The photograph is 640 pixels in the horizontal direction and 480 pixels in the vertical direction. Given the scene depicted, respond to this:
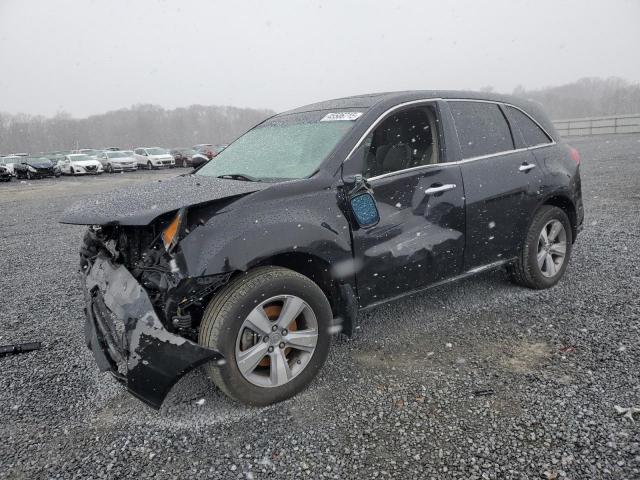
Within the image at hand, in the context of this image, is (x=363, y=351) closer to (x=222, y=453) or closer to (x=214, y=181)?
(x=222, y=453)

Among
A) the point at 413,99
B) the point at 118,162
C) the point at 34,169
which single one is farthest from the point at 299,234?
the point at 118,162

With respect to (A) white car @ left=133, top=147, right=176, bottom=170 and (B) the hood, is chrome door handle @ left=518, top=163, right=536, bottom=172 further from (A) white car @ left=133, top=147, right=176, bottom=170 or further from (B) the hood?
(A) white car @ left=133, top=147, right=176, bottom=170

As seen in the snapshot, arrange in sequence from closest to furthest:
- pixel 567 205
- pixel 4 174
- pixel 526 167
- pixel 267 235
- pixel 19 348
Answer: pixel 267 235 → pixel 19 348 → pixel 526 167 → pixel 567 205 → pixel 4 174

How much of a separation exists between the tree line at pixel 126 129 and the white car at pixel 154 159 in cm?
6622

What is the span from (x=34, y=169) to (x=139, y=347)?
1173 inches

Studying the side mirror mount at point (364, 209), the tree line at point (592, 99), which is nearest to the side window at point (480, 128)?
the side mirror mount at point (364, 209)

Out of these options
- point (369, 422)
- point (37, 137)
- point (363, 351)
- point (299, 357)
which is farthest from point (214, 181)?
point (37, 137)

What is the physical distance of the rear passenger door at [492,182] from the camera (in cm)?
354

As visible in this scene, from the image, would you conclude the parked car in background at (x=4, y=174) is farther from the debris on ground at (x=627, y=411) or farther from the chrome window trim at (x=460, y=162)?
the debris on ground at (x=627, y=411)

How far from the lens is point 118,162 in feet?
102

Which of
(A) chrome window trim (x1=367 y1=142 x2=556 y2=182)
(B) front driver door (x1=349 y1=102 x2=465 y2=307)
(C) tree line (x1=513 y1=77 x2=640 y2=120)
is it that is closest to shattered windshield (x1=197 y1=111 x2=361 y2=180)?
(B) front driver door (x1=349 y1=102 x2=465 y2=307)

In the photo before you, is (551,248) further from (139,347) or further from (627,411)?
(139,347)

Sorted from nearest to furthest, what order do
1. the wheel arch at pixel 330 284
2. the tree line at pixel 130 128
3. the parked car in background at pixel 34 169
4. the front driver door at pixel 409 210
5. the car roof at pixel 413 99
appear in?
the wheel arch at pixel 330 284
the front driver door at pixel 409 210
the car roof at pixel 413 99
the parked car in background at pixel 34 169
the tree line at pixel 130 128

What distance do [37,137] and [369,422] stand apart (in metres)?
122
